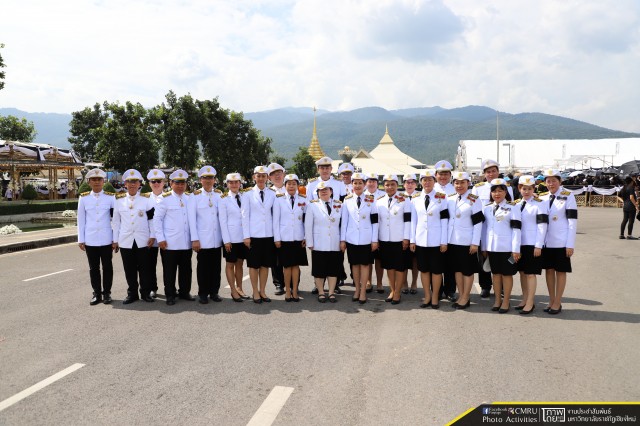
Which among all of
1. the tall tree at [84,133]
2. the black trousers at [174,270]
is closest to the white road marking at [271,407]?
the black trousers at [174,270]

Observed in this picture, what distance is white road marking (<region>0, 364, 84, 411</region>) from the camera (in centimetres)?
378

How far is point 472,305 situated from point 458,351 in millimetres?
2008

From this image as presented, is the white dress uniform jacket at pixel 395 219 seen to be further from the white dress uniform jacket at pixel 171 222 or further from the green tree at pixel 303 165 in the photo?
the green tree at pixel 303 165

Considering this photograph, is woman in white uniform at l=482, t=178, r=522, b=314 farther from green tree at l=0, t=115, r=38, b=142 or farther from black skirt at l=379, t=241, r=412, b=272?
green tree at l=0, t=115, r=38, b=142

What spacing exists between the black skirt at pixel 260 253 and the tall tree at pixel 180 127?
2822cm

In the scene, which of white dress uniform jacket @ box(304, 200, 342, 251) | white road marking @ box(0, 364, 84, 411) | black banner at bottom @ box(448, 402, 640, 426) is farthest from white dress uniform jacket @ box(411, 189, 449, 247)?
white road marking @ box(0, 364, 84, 411)

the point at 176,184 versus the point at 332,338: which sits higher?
the point at 176,184

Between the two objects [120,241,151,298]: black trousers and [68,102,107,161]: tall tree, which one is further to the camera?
[68,102,107,161]: tall tree

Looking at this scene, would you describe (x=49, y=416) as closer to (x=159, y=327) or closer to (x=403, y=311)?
(x=159, y=327)

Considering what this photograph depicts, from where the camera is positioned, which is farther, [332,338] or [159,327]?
[159,327]

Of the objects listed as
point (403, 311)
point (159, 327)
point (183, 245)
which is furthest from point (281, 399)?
point (183, 245)

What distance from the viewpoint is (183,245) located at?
22.6 ft

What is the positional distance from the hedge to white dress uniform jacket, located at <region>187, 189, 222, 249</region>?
18.6 m

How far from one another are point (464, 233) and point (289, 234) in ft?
8.32
